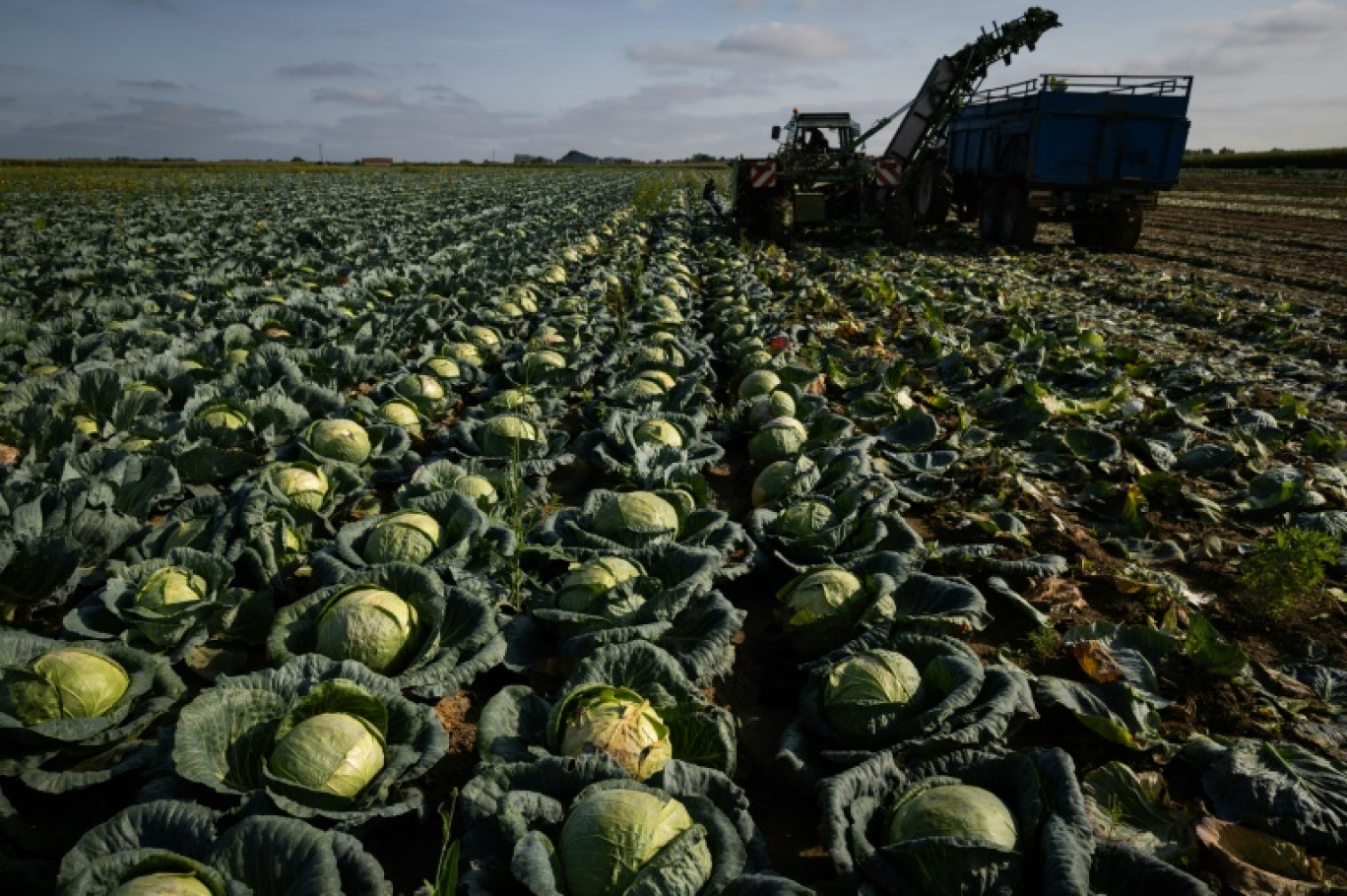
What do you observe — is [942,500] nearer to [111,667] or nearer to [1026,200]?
[111,667]

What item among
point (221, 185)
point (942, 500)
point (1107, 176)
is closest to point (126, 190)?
point (221, 185)

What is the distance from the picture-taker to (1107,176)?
16.3 metres

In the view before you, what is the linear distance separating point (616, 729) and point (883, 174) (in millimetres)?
17981

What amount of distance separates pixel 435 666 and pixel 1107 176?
17.9 m

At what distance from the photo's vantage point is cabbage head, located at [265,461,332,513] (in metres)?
4.54

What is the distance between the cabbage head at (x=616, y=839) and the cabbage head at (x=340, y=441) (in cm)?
355

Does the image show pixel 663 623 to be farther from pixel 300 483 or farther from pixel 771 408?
pixel 771 408

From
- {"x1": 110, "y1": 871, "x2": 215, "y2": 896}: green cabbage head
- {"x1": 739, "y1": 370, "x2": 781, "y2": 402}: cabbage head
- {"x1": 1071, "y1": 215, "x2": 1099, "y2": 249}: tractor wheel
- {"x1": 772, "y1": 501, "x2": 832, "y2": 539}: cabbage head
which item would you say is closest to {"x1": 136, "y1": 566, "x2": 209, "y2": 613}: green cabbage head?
{"x1": 110, "y1": 871, "x2": 215, "y2": 896}: green cabbage head

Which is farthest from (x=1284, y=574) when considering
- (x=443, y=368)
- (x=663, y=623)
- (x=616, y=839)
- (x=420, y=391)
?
(x=443, y=368)

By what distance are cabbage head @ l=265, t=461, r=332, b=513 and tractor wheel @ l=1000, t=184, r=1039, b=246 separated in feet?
54.4

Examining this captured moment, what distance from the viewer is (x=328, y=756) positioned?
2625 mm

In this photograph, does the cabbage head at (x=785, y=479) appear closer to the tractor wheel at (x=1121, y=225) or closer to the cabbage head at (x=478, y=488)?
the cabbage head at (x=478, y=488)

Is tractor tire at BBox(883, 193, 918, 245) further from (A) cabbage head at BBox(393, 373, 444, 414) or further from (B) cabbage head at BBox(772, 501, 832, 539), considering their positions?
(B) cabbage head at BBox(772, 501, 832, 539)

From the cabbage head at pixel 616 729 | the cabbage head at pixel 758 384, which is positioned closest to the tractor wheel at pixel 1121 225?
the cabbage head at pixel 758 384
